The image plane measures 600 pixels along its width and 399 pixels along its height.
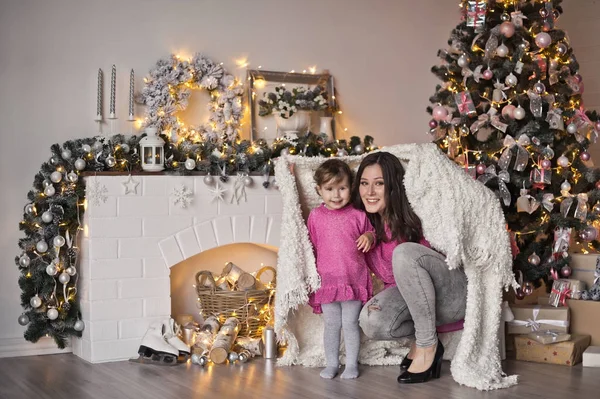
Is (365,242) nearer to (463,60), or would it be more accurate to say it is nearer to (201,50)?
(463,60)

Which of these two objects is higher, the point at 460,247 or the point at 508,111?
the point at 508,111

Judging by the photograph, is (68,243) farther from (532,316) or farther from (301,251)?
(532,316)

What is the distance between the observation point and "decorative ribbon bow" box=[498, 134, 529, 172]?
429 centimetres

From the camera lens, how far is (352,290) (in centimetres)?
355

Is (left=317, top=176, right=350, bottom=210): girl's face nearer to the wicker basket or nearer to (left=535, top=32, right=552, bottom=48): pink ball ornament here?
the wicker basket

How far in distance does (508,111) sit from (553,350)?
4.36 feet

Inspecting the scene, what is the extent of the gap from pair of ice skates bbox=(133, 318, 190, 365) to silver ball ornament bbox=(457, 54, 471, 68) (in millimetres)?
2166

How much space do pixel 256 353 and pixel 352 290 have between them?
2.58 ft

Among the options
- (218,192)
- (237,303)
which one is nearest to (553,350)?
(237,303)

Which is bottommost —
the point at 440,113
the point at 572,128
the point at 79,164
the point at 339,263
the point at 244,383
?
the point at 244,383

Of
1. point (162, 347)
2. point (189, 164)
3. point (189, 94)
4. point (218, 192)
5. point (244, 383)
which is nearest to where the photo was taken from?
point (244, 383)

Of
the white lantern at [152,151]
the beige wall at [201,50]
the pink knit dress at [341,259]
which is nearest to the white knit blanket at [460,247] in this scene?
the pink knit dress at [341,259]

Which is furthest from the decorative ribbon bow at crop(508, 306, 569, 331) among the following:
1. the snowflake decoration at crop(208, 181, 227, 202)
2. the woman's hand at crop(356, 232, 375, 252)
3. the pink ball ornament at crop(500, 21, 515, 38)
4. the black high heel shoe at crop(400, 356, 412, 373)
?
the snowflake decoration at crop(208, 181, 227, 202)

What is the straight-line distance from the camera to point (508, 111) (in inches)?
172
